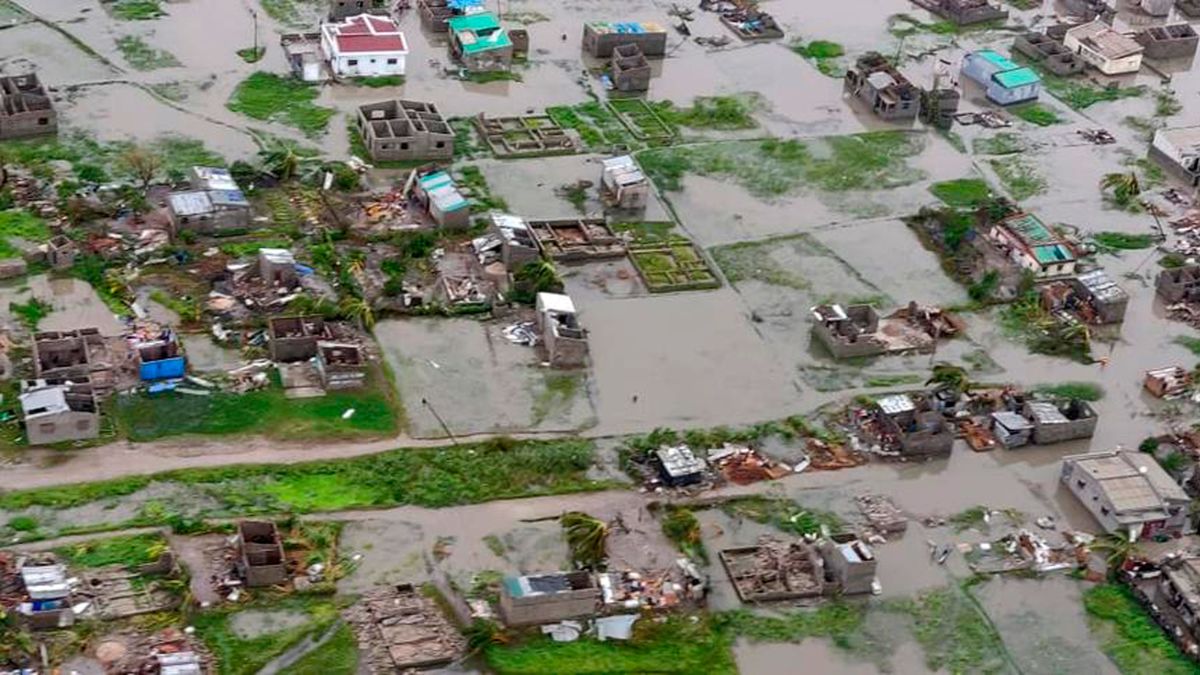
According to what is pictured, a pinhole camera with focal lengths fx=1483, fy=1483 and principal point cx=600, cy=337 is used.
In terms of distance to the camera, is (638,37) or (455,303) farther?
(638,37)

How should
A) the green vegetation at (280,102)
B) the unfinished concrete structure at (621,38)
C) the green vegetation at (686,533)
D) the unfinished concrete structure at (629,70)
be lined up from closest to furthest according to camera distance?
the green vegetation at (686,533) → the green vegetation at (280,102) → the unfinished concrete structure at (629,70) → the unfinished concrete structure at (621,38)

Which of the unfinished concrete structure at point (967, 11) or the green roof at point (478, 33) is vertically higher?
the green roof at point (478, 33)

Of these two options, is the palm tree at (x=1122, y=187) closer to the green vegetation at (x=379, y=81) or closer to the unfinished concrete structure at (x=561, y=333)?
the unfinished concrete structure at (x=561, y=333)

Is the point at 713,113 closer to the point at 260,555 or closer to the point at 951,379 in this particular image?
the point at 951,379

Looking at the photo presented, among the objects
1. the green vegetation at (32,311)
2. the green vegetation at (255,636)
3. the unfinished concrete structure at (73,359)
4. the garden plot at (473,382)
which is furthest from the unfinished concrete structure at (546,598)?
the green vegetation at (32,311)

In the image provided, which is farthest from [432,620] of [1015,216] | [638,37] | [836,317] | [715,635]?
[638,37]

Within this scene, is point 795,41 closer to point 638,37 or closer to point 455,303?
point 638,37
